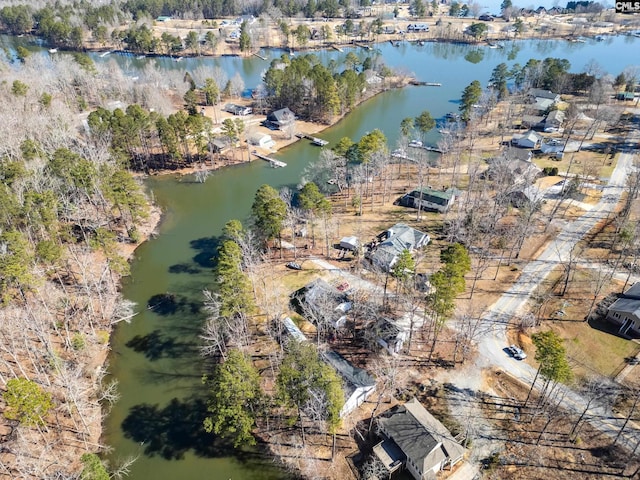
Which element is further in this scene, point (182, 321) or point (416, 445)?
point (182, 321)

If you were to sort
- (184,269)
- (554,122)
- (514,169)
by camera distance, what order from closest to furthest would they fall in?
(184,269) < (514,169) < (554,122)

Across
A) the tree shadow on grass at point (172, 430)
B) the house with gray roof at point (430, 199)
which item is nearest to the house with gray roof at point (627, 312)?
the house with gray roof at point (430, 199)

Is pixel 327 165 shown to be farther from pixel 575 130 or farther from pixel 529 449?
pixel 575 130

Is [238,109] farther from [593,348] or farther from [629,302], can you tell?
[593,348]

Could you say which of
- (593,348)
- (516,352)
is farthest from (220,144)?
(593,348)

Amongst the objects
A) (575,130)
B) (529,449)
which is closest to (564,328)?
(529,449)

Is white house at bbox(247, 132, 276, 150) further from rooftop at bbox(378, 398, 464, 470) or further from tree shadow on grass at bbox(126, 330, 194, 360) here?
rooftop at bbox(378, 398, 464, 470)
